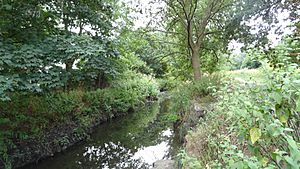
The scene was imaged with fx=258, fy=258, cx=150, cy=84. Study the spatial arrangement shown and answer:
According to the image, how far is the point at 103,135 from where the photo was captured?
891cm

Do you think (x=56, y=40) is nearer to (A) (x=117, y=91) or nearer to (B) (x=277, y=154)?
(B) (x=277, y=154)

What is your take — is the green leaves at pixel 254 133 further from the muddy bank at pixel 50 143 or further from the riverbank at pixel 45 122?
the muddy bank at pixel 50 143

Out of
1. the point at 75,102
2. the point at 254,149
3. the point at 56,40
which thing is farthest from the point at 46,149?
the point at 254,149

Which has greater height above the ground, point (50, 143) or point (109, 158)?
point (50, 143)

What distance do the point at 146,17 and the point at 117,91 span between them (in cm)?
419

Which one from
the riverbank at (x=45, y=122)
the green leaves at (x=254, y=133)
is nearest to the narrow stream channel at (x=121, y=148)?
the riverbank at (x=45, y=122)

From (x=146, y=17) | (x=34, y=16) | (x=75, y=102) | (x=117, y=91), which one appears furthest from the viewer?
(x=117, y=91)

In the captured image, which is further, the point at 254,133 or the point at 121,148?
the point at 121,148

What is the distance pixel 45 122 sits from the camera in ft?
22.0

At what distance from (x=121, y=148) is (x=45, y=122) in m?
2.24

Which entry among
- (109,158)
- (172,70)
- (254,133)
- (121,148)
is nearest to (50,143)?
(109,158)

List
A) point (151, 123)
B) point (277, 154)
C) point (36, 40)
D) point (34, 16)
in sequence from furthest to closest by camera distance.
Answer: point (151, 123) < point (34, 16) < point (36, 40) < point (277, 154)

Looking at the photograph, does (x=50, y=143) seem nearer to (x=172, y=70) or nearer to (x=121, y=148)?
(x=121, y=148)

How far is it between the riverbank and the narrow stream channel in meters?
0.28
